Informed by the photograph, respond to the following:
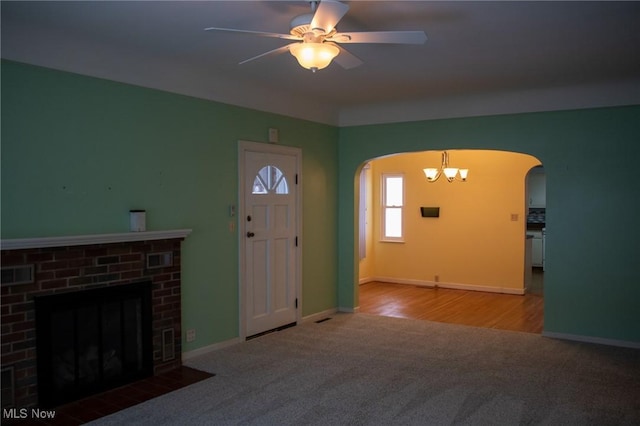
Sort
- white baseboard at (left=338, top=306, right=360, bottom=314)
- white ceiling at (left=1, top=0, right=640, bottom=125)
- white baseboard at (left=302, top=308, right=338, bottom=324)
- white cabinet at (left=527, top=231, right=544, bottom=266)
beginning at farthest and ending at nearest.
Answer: white cabinet at (left=527, top=231, right=544, bottom=266) → white baseboard at (left=338, top=306, right=360, bottom=314) → white baseboard at (left=302, top=308, right=338, bottom=324) → white ceiling at (left=1, top=0, right=640, bottom=125)

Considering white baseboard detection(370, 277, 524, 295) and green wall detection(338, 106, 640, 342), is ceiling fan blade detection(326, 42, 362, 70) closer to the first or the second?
green wall detection(338, 106, 640, 342)

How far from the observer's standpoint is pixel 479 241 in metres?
7.85

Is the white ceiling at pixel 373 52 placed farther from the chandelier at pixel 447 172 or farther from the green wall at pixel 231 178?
the chandelier at pixel 447 172

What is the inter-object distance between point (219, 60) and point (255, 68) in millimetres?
369

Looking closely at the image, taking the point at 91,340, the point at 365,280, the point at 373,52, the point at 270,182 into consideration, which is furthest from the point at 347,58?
the point at 365,280

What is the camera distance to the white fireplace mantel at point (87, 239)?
3145mm

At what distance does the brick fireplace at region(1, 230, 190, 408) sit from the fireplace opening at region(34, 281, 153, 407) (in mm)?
45

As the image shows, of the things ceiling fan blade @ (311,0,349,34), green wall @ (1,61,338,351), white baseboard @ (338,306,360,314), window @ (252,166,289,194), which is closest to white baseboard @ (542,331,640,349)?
white baseboard @ (338,306,360,314)

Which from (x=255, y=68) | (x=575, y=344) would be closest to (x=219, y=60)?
(x=255, y=68)

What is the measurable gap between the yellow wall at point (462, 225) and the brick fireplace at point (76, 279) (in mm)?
4930

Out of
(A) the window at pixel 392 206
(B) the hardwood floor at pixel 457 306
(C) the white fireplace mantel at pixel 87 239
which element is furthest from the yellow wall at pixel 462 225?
(C) the white fireplace mantel at pixel 87 239

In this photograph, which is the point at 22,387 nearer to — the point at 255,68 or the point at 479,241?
the point at 255,68

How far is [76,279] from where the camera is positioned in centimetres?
356

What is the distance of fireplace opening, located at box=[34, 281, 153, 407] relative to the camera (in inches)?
134
